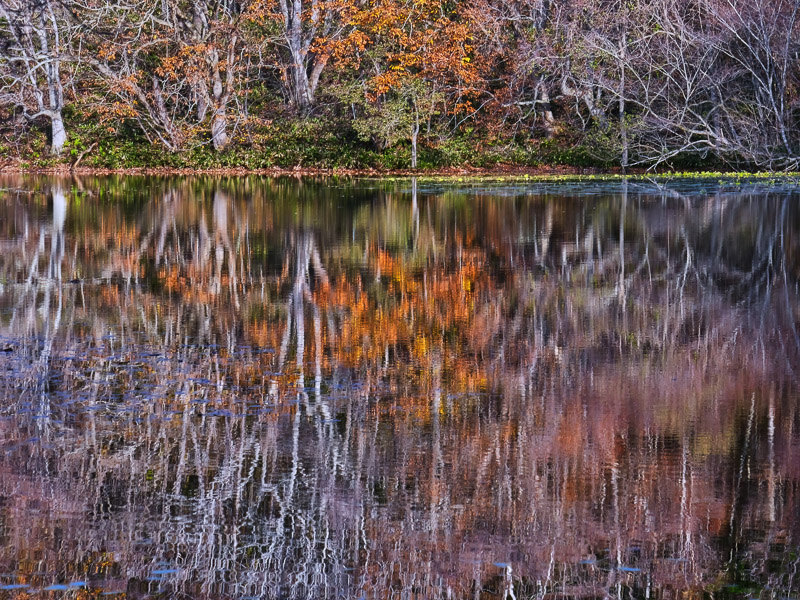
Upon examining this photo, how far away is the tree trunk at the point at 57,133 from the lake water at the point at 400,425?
82.8 feet

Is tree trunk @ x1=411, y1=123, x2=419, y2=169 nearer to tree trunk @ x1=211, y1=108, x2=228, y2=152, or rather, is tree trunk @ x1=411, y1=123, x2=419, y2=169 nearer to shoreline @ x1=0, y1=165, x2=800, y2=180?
shoreline @ x1=0, y1=165, x2=800, y2=180

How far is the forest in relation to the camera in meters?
32.9

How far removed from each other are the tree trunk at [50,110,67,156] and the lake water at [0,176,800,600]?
25247 millimetres

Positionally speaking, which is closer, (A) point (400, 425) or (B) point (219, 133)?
(A) point (400, 425)

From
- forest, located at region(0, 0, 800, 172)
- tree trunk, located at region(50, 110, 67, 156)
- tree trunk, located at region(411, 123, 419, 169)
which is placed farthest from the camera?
tree trunk, located at region(50, 110, 67, 156)

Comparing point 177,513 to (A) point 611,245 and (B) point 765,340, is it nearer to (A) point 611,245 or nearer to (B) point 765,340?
(B) point 765,340

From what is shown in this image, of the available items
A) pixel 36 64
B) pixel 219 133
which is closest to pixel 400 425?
pixel 219 133

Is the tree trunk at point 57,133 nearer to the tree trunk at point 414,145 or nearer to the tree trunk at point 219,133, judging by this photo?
the tree trunk at point 219,133

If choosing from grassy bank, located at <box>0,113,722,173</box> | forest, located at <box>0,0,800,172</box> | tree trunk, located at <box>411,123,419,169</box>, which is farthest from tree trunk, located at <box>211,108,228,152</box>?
tree trunk, located at <box>411,123,419,169</box>

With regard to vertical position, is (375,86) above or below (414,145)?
above

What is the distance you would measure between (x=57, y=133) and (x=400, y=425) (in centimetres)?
3553

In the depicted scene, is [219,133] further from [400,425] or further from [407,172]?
[400,425]

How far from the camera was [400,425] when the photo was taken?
6941 mm

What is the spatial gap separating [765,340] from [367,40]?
30.9 meters
